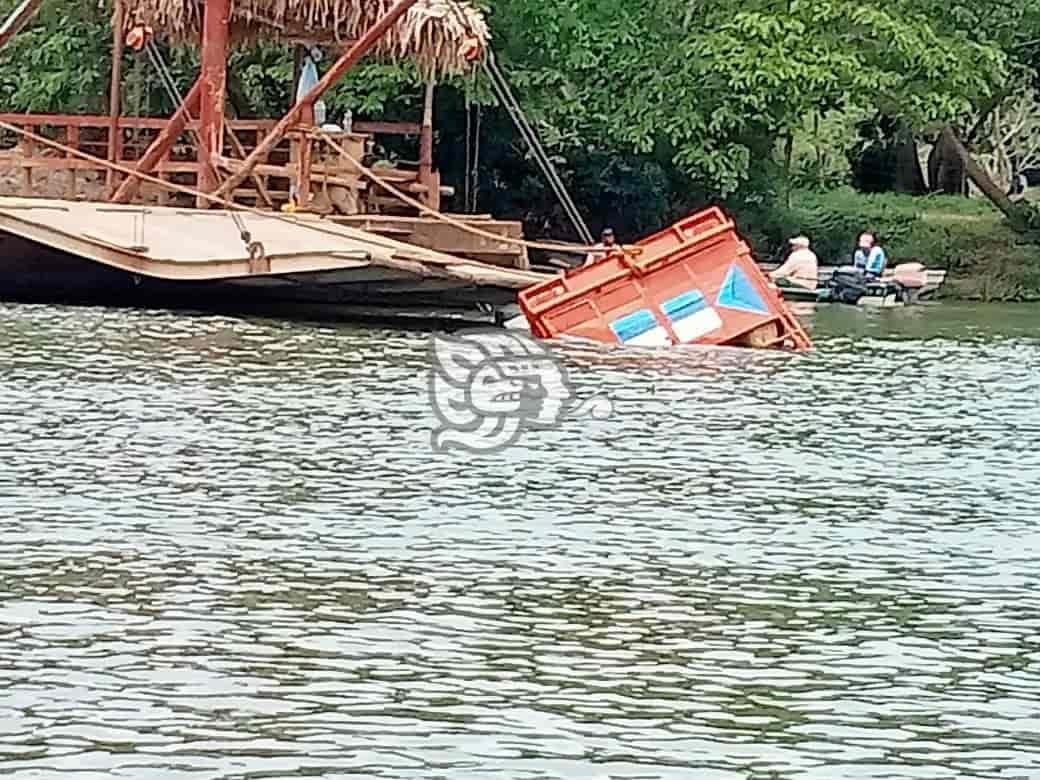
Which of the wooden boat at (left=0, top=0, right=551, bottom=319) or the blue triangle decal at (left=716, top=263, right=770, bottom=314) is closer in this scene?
the blue triangle decal at (left=716, top=263, right=770, bottom=314)

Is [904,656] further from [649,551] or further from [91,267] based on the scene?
[91,267]

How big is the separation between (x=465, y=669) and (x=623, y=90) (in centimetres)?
3082

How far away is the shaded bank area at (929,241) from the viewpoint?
4272 centimetres

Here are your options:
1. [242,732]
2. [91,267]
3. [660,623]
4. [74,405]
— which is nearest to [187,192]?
[91,267]

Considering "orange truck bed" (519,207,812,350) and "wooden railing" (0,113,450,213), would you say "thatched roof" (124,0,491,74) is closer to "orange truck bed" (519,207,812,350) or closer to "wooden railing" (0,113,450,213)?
"wooden railing" (0,113,450,213)

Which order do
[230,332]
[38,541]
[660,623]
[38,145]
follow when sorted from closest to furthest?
[660,623] < [38,541] < [230,332] < [38,145]

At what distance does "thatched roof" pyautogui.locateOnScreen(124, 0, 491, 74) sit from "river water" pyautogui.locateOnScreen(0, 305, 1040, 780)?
9.49 meters

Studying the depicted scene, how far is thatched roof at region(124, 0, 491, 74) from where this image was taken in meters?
30.7

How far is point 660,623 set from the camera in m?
11.5

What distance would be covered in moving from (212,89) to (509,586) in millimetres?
18573

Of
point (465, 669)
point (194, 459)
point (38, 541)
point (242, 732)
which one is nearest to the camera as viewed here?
point (242, 732)

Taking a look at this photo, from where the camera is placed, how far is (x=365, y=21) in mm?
30703

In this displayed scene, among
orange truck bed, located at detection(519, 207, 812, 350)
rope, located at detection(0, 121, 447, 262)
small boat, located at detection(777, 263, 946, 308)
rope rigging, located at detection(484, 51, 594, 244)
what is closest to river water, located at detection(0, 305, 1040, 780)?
orange truck bed, located at detection(519, 207, 812, 350)

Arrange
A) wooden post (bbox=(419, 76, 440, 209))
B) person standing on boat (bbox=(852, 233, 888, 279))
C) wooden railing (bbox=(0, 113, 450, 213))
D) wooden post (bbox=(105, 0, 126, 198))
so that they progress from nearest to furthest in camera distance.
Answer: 1. wooden railing (bbox=(0, 113, 450, 213))
2. wooden post (bbox=(419, 76, 440, 209))
3. wooden post (bbox=(105, 0, 126, 198))
4. person standing on boat (bbox=(852, 233, 888, 279))
